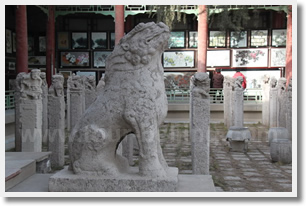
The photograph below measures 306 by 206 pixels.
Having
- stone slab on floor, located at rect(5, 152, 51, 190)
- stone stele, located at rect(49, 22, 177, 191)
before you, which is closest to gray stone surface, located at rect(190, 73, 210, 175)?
stone stele, located at rect(49, 22, 177, 191)

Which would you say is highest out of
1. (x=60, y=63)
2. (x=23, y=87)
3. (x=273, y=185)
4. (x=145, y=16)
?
(x=145, y=16)

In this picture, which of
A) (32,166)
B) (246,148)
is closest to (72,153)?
(32,166)

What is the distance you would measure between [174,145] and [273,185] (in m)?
3.72

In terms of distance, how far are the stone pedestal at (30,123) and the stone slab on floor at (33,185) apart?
1.94 meters

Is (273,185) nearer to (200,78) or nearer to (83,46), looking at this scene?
(200,78)

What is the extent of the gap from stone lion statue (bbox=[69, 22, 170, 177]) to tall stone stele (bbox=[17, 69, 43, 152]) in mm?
2794

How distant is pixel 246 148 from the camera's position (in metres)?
8.26

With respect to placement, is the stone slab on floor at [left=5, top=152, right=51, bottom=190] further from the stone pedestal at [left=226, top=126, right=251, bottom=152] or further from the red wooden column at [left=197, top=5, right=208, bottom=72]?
the red wooden column at [left=197, top=5, right=208, bottom=72]

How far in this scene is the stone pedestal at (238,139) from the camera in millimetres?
8031

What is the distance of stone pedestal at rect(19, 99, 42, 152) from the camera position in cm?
604

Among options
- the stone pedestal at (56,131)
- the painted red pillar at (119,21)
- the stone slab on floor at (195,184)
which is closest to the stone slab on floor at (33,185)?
the stone slab on floor at (195,184)

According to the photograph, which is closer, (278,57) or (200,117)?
(200,117)

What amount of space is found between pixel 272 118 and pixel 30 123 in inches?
291

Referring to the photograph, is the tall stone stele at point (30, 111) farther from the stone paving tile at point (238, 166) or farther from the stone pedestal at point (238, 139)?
the stone pedestal at point (238, 139)
